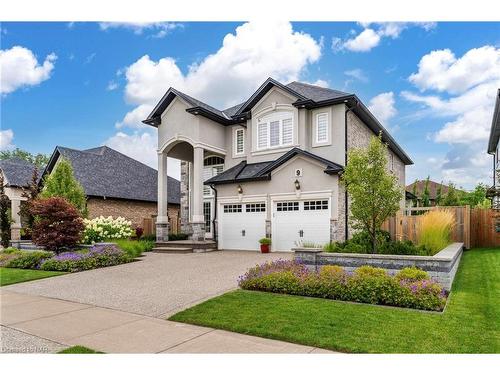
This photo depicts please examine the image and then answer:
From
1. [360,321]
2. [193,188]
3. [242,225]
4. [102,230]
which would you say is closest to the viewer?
[360,321]

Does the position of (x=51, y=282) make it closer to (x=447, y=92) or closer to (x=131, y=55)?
(x=131, y=55)

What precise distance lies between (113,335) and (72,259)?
8.16 meters

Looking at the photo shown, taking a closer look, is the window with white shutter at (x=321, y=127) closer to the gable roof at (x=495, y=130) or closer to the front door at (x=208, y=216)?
the front door at (x=208, y=216)

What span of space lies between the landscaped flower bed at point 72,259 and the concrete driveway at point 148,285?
64 cm

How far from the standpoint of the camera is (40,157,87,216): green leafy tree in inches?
683

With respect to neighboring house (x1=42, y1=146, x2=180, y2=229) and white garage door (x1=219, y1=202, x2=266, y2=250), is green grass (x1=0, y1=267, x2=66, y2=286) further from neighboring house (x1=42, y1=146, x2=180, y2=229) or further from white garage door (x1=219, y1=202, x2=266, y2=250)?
neighboring house (x1=42, y1=146, x2=180, y2=229)

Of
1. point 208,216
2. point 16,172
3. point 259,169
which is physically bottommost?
point 208,216

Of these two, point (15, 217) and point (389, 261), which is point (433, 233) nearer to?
point (389, 261)

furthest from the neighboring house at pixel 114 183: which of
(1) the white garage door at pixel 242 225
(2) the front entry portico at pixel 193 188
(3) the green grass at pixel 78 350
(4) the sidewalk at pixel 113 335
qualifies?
(3) the green grass at pixel 78 350

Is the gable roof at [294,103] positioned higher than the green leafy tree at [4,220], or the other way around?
the gable roof at [294,103]

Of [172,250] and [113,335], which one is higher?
[113,335]

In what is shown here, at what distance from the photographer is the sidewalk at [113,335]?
4.65 m

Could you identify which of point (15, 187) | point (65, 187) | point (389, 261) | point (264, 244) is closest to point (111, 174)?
point (15, 187)

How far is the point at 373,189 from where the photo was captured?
9188mm
